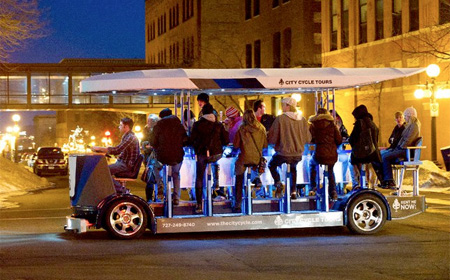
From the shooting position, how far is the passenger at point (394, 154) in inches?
581

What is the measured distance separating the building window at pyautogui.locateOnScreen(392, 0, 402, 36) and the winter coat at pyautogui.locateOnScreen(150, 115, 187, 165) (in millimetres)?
27458

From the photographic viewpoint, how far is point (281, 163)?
13672 mm

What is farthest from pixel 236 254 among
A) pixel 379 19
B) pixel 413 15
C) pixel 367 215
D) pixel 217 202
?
pixel 379 19

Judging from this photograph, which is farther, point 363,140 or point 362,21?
point 362,21

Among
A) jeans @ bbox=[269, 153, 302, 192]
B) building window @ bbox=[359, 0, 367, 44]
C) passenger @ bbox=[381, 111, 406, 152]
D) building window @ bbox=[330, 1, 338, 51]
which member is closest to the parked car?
building window @ bbox=[330, 1, 338, 51]

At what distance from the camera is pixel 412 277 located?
375 inches

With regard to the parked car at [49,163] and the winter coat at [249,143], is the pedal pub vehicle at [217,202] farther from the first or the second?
the parked car at [49,163]

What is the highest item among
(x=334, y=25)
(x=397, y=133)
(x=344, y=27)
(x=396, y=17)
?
(x=334, y=25)

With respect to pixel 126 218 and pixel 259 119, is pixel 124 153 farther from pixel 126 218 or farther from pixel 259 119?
pixel 259 119

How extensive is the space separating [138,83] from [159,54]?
7325cm

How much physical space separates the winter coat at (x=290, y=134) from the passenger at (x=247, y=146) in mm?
280

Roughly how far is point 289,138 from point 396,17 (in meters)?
27.3

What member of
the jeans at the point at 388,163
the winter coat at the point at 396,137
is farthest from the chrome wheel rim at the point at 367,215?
the winter coat at the point at 396,137

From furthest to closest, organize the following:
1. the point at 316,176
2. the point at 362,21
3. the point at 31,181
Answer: the point at 362,21
the point at 31,181
the point at 316,176
